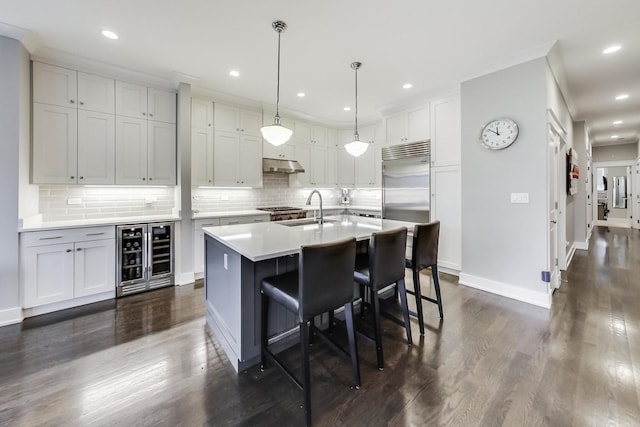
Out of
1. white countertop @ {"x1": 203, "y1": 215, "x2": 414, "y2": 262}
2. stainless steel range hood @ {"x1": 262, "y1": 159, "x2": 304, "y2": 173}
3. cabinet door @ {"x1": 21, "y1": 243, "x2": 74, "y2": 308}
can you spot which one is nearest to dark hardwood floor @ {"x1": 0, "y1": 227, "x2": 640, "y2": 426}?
cabinet door @ {"x1": 21, "y1": 243, "x2": 74, "y2": 308}

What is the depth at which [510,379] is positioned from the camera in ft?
6.01

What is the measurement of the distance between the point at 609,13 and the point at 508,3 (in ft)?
3.28

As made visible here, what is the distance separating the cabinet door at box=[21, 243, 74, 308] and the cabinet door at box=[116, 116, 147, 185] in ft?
3.48

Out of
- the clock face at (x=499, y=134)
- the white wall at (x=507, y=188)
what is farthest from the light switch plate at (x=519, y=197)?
the clock face at (x=499, y=134)

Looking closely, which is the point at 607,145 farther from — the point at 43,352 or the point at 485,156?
the point at 43,352

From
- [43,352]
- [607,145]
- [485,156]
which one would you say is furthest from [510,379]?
[607,145]

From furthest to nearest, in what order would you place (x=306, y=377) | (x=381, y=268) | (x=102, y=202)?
(x=102, y=202) → (x=381, y=268) → (x=306, y=377)

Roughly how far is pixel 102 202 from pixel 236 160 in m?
1.92

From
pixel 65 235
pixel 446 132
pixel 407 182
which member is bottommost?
pixel 65 235

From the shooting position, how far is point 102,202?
142 inches

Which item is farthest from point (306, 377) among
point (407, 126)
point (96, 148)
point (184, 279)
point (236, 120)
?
point (407, 126)

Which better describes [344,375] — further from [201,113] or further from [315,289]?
[201,113]

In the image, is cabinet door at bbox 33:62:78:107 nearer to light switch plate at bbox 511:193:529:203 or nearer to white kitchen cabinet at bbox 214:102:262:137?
white kitchen cabinet at bbox 214:102:262:137

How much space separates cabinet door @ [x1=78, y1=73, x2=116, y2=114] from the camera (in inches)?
126
